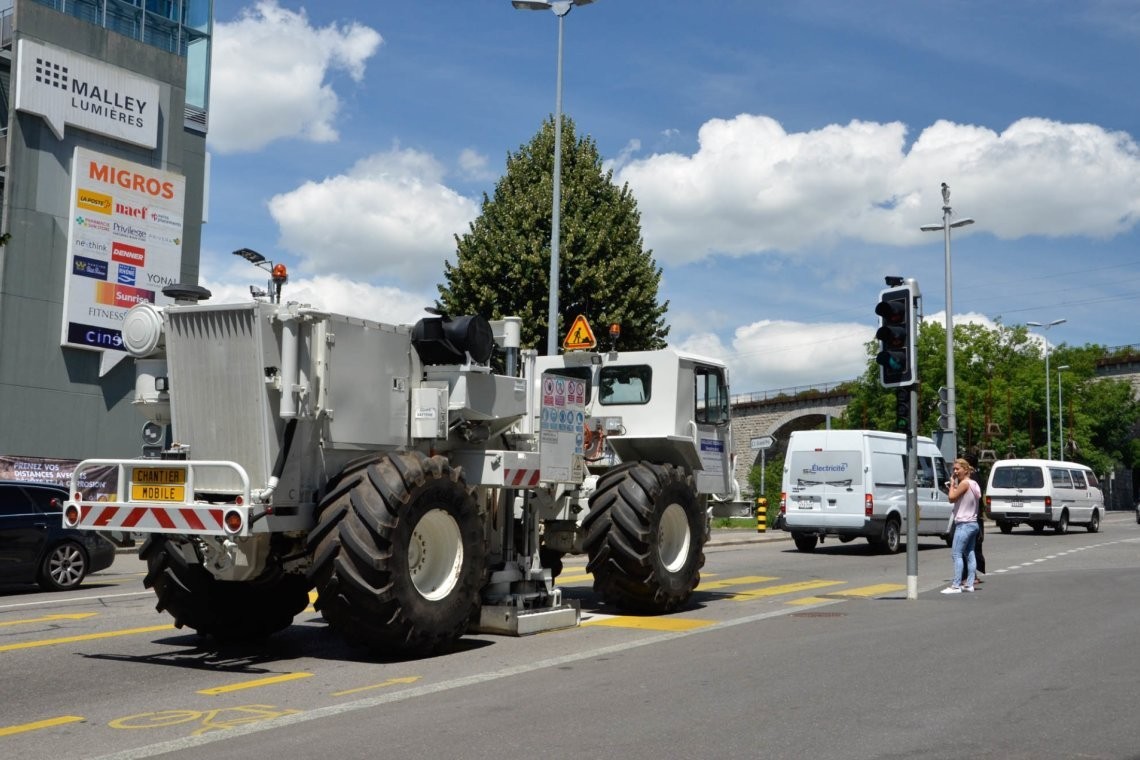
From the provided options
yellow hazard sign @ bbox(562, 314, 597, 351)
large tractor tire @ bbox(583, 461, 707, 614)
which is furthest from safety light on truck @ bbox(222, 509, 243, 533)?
yellow hazard sign @ bbox(562, 314, 597, 351)

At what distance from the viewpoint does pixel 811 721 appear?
6.55m

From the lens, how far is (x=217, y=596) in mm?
9367

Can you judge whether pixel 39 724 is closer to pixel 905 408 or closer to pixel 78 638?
pixel 78 638

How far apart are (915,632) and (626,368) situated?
4282mm

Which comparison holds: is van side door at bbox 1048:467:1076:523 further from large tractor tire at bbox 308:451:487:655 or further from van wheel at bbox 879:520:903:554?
large tractor tire at bbox 308:451:487:655

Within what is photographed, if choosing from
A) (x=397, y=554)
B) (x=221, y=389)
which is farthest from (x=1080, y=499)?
(x=221, y=389)

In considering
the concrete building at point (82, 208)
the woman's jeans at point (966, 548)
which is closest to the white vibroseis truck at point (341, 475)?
the woman's jeans at point (966, 548)

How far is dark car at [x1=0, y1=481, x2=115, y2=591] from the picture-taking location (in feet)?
48.6

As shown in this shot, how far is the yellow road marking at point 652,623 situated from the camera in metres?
11.0

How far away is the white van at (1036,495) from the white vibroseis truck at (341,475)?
25.1 m

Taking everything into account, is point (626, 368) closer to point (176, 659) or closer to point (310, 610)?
point (310, 610)

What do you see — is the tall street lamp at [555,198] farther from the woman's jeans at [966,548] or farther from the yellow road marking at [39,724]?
the yellow road marking at [39,724]

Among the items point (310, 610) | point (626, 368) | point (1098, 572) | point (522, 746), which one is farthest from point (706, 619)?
point (1098, 572)

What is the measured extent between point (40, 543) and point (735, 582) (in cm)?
931
